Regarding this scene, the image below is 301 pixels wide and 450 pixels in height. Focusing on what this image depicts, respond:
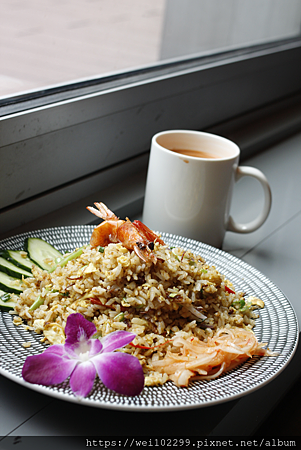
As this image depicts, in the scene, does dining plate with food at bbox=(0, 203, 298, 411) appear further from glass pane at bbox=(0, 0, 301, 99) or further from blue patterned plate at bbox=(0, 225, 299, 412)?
glass pane at bbox=(0, 0, 301, 99)

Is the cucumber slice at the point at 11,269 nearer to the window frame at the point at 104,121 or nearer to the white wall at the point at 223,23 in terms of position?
the window frame at the point at 104,121

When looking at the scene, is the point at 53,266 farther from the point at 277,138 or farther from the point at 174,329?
the point at 277,138

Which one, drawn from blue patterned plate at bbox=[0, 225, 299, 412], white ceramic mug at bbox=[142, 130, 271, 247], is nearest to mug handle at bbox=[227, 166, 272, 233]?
white ceramic mug at bbox=[142, 130, 271, 247]

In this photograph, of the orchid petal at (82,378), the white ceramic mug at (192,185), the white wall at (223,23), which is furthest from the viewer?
the white wall at (223,23)

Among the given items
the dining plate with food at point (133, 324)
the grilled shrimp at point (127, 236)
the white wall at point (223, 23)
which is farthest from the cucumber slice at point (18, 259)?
the white wall at point (223, 23)

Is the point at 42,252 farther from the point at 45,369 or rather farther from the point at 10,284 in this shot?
the point at 45,369

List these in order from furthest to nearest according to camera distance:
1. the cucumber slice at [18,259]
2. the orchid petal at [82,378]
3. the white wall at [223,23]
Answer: the white wall at [223,23], the cucumber slice at [18,259], the orchid petal at [82,378]

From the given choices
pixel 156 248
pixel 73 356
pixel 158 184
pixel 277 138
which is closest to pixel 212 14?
pixel 277 138
